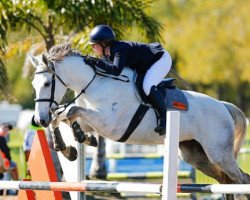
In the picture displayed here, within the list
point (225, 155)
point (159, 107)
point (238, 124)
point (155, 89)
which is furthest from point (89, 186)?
point (238, 124)

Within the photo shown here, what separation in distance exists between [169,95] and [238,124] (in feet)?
4.03

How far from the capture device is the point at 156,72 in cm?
834

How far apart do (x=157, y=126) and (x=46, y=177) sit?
110cm

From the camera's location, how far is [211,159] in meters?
8.95

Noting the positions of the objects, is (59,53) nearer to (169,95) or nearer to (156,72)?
(156,72)

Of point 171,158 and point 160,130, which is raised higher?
point 160,130

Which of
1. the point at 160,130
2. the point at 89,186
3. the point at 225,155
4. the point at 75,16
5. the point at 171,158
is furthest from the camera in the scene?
the point at 75,16

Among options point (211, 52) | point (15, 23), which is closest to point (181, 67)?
point (211, 52)

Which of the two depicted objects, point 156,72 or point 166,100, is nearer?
point 156,72

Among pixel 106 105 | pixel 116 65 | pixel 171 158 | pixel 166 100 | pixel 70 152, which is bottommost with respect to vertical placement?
pixel 171 158

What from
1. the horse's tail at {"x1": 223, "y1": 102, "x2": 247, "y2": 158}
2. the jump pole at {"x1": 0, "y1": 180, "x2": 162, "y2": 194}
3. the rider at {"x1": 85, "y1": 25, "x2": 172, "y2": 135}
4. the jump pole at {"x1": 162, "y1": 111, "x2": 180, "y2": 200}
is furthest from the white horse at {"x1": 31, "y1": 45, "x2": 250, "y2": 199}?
the jump pole at {"x1": 162, "y1": 111, "x2": 180, "y2": 200}

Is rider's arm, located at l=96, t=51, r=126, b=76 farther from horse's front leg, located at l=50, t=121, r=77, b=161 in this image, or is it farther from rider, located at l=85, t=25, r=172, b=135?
horse's front leg, located at l=50, t=121, r=77, b=161

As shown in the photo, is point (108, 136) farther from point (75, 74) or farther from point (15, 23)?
point (15, 23)

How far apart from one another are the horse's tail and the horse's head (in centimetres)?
200
